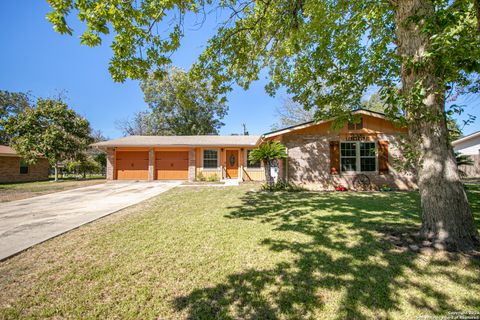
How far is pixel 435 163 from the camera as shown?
10.9ft

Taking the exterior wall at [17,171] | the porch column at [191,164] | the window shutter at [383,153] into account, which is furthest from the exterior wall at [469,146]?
the exterior wall at [17,171]

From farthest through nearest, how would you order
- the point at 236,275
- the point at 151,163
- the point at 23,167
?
the point at 23,167 → the point at 151,163 → the point at 236,275

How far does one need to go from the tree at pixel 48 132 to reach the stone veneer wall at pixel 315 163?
18134mm

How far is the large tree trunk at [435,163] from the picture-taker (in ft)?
10.4

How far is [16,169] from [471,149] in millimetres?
40966

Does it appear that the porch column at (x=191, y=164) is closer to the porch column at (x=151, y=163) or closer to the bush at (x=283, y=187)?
the porch column at (x=151, y=163)

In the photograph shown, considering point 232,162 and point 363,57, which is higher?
point 363,57

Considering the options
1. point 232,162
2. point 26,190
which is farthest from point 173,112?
point 26,190

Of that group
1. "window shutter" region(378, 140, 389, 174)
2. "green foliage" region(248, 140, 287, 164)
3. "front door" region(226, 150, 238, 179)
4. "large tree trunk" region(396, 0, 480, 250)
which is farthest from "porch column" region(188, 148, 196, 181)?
"large tree trunk" region(396, 0, 480, 250)

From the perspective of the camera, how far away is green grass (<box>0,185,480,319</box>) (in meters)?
2.06

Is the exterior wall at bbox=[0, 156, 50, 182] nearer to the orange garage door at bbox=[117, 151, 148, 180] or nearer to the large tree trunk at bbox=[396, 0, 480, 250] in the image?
the orange garage door at bbox=[117, 151, 148, 180]

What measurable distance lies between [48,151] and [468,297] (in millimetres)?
22697

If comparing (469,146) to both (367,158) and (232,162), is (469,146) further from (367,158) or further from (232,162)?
(232,162)

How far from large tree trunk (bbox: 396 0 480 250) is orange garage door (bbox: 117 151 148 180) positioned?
15.6 metres
